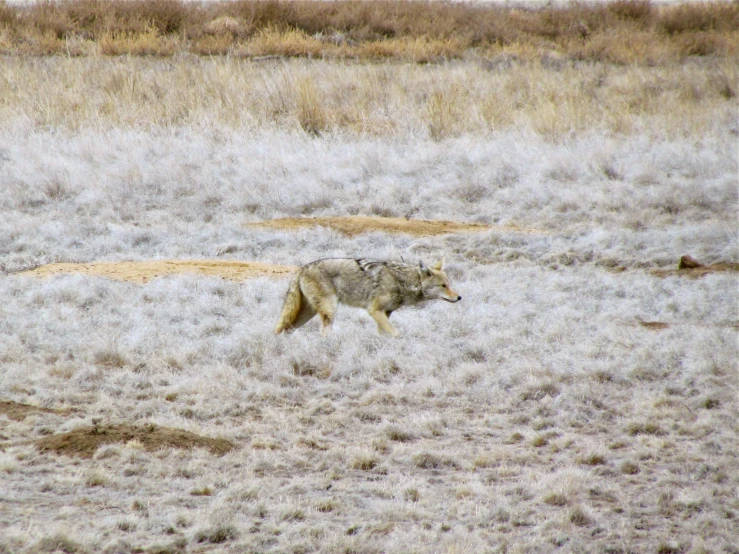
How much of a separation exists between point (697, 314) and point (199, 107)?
12137 millimetres

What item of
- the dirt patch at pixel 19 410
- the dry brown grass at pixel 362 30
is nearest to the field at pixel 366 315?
the dirt patch at pixel 19 410

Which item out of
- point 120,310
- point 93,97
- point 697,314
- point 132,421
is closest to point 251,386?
point 132,421

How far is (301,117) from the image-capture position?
58.7ft

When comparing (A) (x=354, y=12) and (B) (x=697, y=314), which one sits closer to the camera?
(B) (x=697, y=314)

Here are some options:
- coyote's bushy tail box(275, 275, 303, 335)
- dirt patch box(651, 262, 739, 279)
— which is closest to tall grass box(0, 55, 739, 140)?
dirt patch box(651, 262, 739, 279)

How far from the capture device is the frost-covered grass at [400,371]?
4.73m

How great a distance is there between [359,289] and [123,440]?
311 cm

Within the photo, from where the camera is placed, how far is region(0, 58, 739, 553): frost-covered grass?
4.73m

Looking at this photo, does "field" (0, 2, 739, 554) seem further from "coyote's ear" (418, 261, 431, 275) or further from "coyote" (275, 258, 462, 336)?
"coyote's ear" (418, 261, 431, 275)

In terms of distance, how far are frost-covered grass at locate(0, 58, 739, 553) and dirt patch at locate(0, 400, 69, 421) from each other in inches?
3.9

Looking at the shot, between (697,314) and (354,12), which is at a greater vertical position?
(354,12)

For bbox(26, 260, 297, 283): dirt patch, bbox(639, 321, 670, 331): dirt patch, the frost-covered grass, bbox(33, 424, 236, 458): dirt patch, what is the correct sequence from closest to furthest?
the frost-covered grass
bbox(33, 424, 236, 458): dirt patch
bbox(639, 321, 670, 331): dirt patch
bbox(26, 260, 297, 283): dirt patch

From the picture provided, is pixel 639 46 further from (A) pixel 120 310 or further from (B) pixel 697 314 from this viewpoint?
(A) pixel 120 310

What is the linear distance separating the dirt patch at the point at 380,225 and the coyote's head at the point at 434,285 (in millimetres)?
4188
